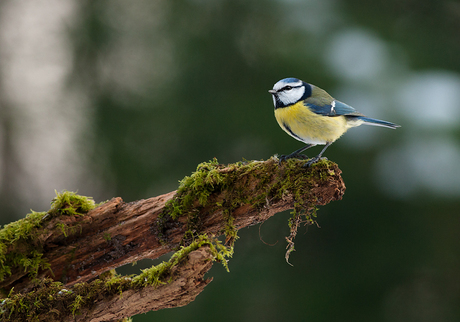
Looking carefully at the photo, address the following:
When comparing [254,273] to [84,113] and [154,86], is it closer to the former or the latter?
[154,86]

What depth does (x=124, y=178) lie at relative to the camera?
122 inches

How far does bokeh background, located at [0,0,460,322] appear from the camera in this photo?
8.61 ft

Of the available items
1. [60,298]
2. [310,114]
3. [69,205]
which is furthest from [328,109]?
[60,298]

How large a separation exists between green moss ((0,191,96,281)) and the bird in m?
0.95

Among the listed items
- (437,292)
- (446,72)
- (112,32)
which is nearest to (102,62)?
(112,32)

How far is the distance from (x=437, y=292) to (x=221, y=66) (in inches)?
90.7

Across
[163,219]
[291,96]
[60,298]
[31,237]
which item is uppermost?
[291,96]

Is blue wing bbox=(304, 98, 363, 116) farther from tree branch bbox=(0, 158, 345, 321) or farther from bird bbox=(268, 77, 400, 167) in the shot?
tree branch bbox=(0, 158, 345, 321)

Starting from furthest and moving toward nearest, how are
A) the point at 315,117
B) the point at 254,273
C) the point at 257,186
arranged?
the point at 254,273, the point at 315,117, the point at 257,186

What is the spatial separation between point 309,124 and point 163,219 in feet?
2.48

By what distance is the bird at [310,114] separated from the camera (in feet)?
5.42

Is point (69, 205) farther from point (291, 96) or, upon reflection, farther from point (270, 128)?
point (270, 128)

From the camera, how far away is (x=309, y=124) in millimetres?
1647

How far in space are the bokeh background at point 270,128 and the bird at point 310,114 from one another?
102 cm
